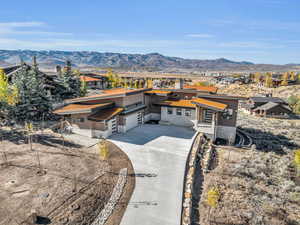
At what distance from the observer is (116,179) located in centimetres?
1262

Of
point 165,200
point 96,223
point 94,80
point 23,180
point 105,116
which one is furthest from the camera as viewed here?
point 94,80

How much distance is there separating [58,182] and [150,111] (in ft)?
57.1

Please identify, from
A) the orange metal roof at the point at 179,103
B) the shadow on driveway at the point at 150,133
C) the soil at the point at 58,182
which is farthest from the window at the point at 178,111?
the soil at the point at 58,182

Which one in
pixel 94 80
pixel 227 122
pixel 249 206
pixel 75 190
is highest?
pixel 94 80

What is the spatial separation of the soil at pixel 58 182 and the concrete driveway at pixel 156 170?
68 centimetres

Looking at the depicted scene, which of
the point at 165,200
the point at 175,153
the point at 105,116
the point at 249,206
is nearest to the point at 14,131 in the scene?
the point at 105,116

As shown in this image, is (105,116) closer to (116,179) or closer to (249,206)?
(116,179)

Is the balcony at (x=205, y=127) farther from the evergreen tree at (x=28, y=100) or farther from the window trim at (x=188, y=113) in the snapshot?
the evergreen tree at (x=28, y=100)

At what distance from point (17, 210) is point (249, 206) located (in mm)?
12093

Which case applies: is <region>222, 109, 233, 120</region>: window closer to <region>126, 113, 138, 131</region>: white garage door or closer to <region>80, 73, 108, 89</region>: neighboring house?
<region>126, 113, 138, 131</region>: white garage door

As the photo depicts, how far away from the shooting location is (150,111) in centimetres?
2792

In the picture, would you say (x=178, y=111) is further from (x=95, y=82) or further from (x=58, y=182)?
(x=95, y=82)

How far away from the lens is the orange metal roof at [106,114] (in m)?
19.9

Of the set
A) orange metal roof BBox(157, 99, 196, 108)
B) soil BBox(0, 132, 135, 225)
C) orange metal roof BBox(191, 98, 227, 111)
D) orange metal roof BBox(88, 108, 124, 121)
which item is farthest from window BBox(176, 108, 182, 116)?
soil BBox(0, 132, 135, 225)
